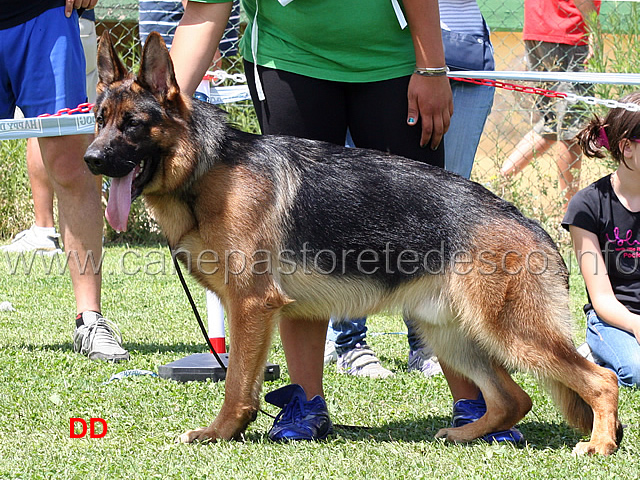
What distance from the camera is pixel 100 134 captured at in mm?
2979

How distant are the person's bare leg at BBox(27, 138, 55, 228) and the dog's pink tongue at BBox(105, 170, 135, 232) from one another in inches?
155

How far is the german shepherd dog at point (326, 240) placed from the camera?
3037 millimetres

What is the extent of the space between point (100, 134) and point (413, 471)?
1.67 m

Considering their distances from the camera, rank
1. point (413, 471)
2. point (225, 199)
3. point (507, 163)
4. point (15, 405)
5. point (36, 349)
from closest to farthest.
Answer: point (413, 471), point (225, 199), point (15, 405), point (36, 349), point (507, 163)

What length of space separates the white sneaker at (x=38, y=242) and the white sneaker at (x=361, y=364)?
153 inches

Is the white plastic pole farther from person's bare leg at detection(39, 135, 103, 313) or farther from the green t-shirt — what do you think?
the green t-shirt

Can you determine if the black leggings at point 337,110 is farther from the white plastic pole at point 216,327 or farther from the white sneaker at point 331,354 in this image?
the white sneaker at point 331,354

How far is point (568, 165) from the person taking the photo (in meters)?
7.68

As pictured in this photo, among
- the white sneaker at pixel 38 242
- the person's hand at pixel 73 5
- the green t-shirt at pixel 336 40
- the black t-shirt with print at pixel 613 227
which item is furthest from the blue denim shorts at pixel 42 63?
the white sneaker at pixel 38 242

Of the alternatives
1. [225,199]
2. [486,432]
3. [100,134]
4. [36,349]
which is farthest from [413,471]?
[36,349]

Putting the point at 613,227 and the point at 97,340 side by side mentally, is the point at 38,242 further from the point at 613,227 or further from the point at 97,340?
the point at 613,227

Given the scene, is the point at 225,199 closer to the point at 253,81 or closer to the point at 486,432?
the point at 253,81

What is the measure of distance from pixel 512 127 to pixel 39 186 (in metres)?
4.62

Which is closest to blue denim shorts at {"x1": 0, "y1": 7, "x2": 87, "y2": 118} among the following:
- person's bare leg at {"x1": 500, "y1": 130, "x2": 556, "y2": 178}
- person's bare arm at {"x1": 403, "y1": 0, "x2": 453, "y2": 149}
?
person's bare arm at {"x1": 403, "y1": 0, "x2": 453, "y2": 149}
